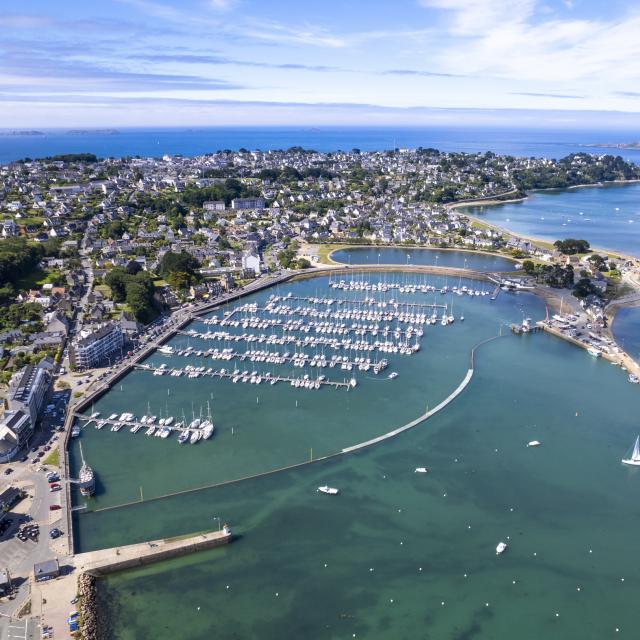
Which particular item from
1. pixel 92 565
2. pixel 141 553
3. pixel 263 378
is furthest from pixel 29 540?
pixel 263 378

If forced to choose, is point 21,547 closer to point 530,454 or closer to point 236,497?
point 236,497

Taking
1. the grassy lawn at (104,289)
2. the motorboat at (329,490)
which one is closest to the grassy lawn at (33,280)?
the grassy lawn at (104,289)

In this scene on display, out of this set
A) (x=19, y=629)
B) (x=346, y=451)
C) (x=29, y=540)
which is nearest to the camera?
(x=19, y=629)

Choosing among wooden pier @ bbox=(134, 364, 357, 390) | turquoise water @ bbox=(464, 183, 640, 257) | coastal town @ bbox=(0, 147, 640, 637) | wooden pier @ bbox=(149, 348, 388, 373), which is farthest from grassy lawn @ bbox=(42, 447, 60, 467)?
turquoise water @ bbox=(464, 183, 640, 257)

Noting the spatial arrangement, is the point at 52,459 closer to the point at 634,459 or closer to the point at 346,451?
the point at 346,451

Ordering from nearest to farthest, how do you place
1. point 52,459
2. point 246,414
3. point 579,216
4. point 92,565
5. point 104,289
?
point 92,565, point 52,459, point 246,414, point 104,289, point 579,216

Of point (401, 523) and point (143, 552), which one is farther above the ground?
point (401, 523)

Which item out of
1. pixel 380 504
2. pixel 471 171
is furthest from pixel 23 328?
pixel 471 171
